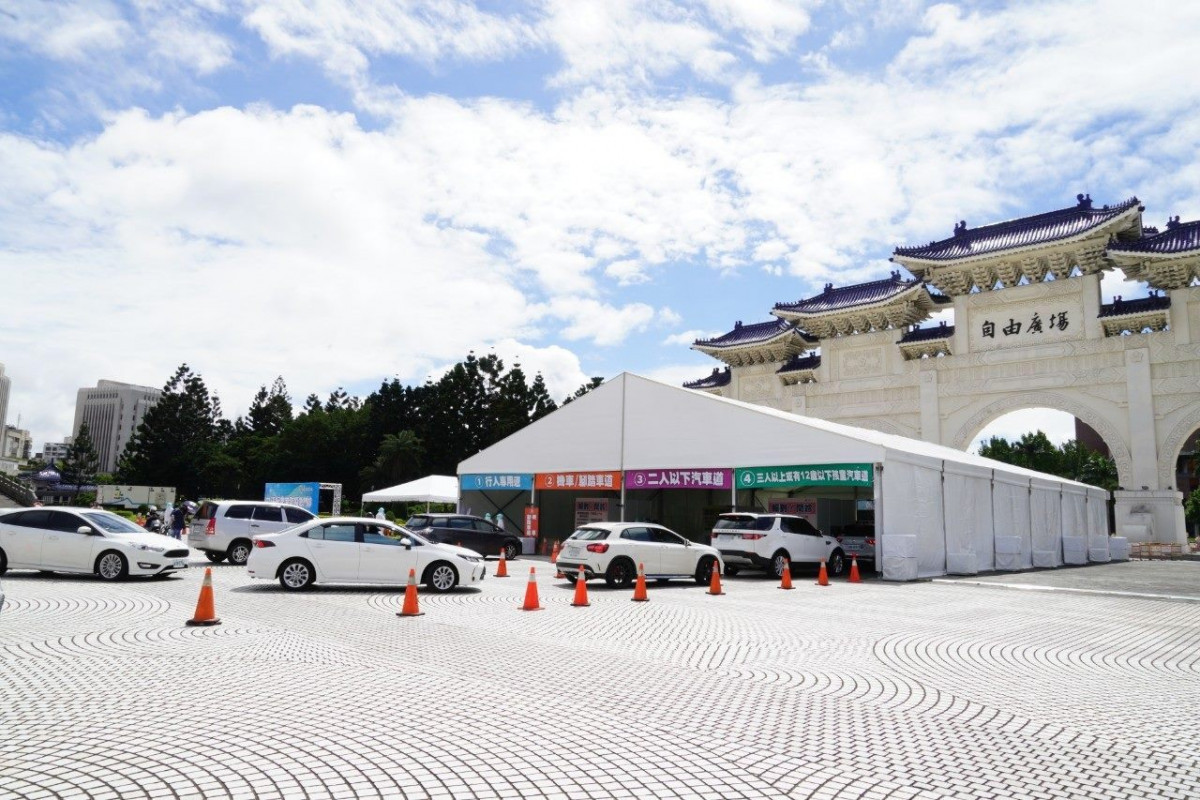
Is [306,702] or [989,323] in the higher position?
[989,323]

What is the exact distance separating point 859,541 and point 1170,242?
24.5m

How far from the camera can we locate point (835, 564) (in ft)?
71.3

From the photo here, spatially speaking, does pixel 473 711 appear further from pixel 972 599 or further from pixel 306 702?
pixel 972 599

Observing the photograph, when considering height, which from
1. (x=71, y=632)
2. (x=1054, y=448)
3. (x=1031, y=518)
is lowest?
(x=71, y=632)

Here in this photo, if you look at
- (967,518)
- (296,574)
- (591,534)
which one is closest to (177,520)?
(296,574)

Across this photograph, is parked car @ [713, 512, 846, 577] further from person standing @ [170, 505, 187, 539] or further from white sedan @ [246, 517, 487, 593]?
person standing @ [170, 505, 187, 539]

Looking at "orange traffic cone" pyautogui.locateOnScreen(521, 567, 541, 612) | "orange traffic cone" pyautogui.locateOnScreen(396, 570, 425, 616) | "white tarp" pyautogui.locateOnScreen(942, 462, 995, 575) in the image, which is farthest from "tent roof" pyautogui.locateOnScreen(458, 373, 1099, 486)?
"orange traffic cone" pyautogui.locateOnScreen(396, 570, 425, 616)

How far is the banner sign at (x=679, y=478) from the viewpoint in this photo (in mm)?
25281

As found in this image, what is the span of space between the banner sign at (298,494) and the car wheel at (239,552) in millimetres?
16586

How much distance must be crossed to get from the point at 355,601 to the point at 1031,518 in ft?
75.1

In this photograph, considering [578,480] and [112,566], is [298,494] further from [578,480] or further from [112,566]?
[112,566]

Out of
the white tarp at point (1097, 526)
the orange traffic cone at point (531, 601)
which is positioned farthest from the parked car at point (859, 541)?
the orange traffic cone at point (531, 601)

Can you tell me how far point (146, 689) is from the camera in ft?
21.9

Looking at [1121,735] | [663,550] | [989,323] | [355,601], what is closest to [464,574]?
[355,601]
